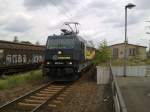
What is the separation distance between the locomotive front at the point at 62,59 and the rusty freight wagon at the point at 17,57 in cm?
478

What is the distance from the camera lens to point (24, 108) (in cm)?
1064

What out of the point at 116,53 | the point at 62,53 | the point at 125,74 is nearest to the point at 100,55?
the point at 125,74

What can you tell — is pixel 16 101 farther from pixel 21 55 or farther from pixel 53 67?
pixel 21 55

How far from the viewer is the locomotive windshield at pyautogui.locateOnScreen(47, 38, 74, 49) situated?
1914 cm

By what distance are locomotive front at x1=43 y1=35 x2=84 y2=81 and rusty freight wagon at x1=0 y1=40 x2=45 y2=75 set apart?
4.78 meters

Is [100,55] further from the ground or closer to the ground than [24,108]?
further from the ground

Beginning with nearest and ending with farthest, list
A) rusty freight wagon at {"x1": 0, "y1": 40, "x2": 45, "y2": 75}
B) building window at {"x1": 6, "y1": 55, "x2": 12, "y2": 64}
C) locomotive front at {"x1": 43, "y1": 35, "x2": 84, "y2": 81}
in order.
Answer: locomotive front at {"x1": 43, "y1": 35, "x2": 84, "y2": 81} → rusty freight wagon at {"x1": 0, "y1": 40, "x2": 45, "y2": 75} → building window at {"x1": 6, "y1": 55, "x2": 12, "y2": 64}

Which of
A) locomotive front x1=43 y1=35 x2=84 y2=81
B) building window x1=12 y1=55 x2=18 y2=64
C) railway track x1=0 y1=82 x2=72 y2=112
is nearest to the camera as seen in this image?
railway track x1=0 y1=82 x2=72 y2=112

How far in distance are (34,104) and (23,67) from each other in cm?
1613

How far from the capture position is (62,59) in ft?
61.4

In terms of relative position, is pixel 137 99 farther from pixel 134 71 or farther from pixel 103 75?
pixel 134 71

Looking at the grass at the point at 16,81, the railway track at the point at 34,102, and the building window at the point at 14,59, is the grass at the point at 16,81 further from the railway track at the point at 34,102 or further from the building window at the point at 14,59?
the building window at the point at 14,59

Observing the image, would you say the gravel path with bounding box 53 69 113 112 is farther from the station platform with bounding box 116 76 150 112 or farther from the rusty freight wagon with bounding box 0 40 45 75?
the rusty freight wagon with bounding box 0 40 45 75

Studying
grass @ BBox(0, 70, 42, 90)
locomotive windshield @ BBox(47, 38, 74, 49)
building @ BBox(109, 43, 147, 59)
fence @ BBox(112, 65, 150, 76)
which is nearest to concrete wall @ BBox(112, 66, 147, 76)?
fence @ BBox(112, 65, 150, 76)
